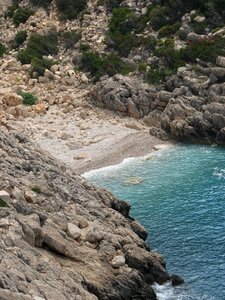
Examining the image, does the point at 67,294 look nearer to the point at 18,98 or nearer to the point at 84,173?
the point at 84,173

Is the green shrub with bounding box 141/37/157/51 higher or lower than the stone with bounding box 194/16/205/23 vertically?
lower

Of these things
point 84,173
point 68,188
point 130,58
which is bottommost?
point 84,173

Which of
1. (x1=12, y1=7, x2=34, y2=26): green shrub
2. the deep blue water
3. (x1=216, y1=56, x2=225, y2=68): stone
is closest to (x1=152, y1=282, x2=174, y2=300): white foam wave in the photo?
the deep blue water

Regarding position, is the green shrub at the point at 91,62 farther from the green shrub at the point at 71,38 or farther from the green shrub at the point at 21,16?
the green shrub at the point at 21,16

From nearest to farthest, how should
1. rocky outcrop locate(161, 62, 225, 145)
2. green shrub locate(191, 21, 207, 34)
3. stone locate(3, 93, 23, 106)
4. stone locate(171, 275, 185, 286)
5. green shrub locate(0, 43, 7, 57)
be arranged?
stone locate(171, 275, 185, 286), rocky outcrop locate(161, 62, 225, 145), stone locate(3, 93, 23, 106), green shrub locate(191, 21, 207, 34), green shrub locate(0, 43, 7, 57)

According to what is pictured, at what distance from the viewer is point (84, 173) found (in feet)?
171

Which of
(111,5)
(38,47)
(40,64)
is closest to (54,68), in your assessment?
(40,64)

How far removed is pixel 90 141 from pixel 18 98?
12.2 m

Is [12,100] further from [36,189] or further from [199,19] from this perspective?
[36,189]

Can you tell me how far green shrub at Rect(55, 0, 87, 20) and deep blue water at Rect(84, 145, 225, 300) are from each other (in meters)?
31.9

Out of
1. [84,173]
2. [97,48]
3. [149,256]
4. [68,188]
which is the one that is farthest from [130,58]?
[149,256]

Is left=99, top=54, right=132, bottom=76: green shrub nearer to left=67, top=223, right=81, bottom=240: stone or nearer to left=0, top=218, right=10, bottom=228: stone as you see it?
left=67, top=223, right=81, bottom=240: stone

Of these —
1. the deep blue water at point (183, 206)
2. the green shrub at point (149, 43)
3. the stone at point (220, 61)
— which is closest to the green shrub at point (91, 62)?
the green shrub at point (149, 43)

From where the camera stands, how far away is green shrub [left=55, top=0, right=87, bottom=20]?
80188 millimetres
